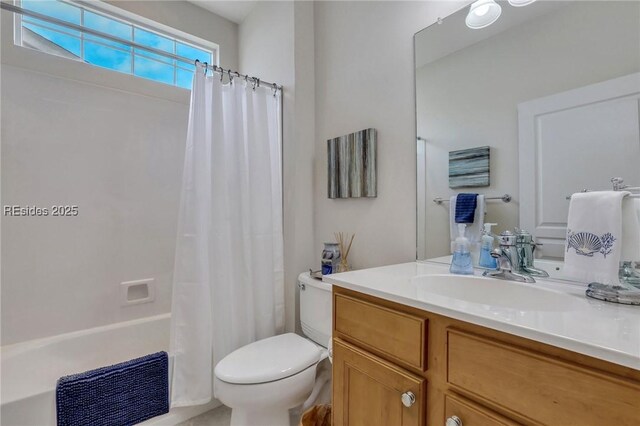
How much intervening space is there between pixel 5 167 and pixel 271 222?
5.03 feet

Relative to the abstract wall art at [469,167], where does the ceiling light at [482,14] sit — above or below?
above

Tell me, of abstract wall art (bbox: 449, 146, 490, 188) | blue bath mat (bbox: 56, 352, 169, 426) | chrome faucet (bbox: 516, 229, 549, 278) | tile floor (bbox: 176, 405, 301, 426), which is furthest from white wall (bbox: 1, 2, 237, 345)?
chrome faucet (bbox: 516, 229, 549, 278)

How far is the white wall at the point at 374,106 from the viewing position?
1410 mm

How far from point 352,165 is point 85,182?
1724mm

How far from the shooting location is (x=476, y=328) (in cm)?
65

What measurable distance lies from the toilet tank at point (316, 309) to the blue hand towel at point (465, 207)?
→ 689 mm

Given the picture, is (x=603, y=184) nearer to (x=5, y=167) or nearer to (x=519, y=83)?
(x=519, y=83)

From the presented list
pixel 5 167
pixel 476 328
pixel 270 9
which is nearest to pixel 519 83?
pixel 476 328

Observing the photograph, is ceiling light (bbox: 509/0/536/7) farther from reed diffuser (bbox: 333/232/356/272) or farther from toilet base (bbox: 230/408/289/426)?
toilet base (bbox: 230/408/289/426)

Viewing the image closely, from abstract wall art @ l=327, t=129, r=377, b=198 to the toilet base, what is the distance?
114 cm

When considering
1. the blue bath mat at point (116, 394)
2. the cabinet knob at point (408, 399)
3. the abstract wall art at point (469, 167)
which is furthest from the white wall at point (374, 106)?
the blue bath mat at point (116, 394)

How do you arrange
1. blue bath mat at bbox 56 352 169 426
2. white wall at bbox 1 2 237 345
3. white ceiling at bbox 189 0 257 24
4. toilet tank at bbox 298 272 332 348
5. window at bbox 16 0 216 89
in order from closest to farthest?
blue bath mat at bbox 56 352 169 426, toilet tank at bbox 298 272 332 348, white wall at bbox 1 2 237 345, window at bbox 16 0 216 89, white ceiling at bbox 189 0 257 24

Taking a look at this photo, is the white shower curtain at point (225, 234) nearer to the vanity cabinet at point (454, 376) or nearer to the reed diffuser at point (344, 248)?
the reed diffuser at point (344, 248)

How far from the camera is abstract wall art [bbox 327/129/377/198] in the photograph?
158 centimetres
